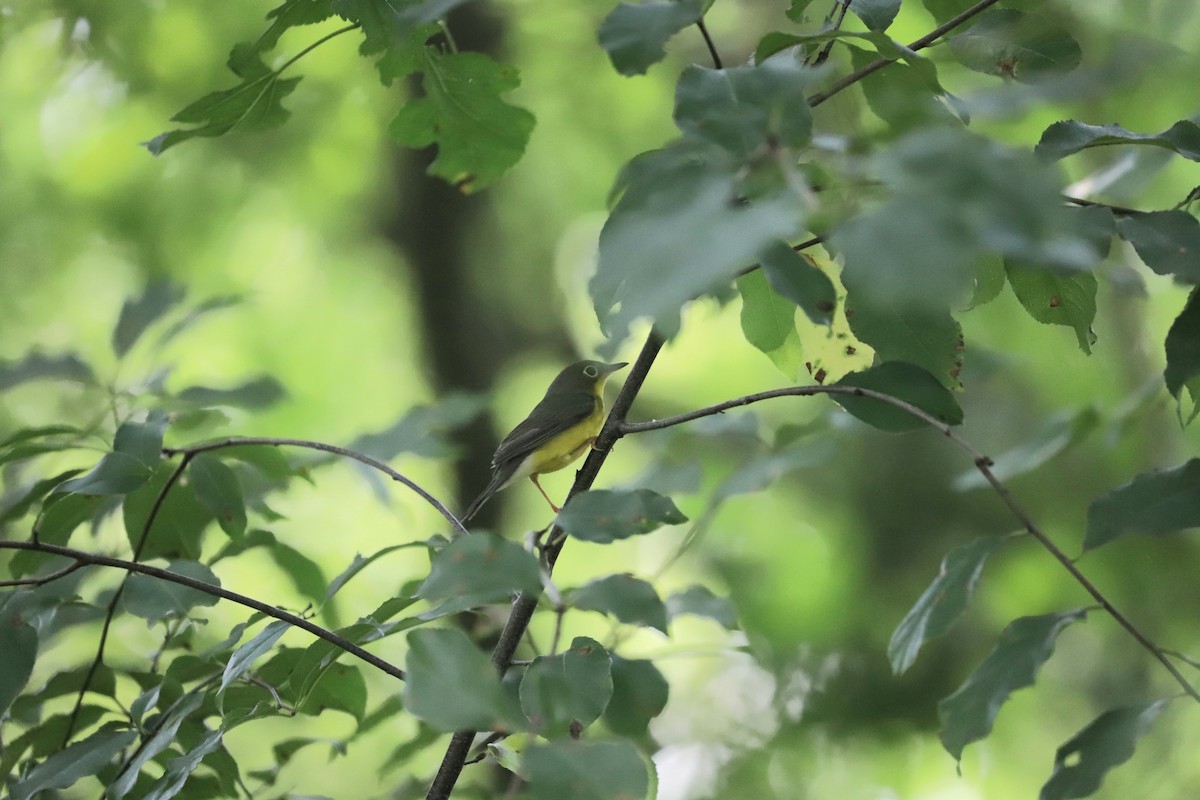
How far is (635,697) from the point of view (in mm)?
997

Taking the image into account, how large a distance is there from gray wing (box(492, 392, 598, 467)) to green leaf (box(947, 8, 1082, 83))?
1337mm

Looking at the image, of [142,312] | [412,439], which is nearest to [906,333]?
[412,439]

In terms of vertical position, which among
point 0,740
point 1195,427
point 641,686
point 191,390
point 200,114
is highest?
point 200,114

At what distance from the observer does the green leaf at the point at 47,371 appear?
214cm

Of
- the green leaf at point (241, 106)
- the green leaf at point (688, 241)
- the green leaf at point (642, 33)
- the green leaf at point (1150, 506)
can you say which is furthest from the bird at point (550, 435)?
the green leaf at point (688, 241)

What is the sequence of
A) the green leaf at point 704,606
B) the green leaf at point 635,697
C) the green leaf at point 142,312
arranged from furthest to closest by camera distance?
the green leaf at point 142,312, the green leaf at point 704,606, the green leaf at point 635,697

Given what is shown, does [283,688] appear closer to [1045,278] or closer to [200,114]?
[200,114]

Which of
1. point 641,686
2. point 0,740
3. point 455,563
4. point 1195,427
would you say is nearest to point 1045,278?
point 641,686

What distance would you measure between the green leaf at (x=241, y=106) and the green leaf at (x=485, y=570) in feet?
2.63

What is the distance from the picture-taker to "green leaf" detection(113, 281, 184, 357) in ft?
7.38

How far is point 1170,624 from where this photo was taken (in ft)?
14.6

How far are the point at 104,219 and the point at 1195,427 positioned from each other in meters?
4.97

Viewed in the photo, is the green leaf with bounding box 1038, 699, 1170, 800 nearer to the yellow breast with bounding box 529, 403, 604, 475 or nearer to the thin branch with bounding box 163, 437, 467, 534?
the thin branch with bounding box 163, 437, 467, 534

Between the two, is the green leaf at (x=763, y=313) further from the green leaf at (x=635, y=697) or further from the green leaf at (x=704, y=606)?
the green leaf at (x=704, y=606)
